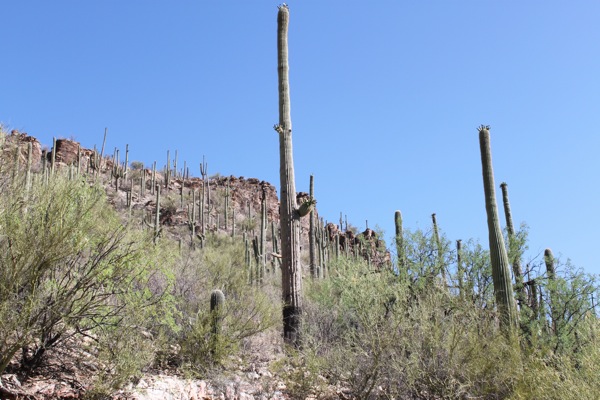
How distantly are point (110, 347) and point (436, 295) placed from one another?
19.6 feet

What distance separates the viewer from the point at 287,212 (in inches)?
473

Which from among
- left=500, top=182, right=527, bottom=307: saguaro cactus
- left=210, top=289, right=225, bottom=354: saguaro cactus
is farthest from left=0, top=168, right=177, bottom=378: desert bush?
left=500, top=182, right=527, bottom=307: saguaro cactus

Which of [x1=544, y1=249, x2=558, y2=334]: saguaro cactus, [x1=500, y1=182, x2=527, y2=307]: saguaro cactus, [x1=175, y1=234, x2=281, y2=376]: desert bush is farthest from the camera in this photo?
[x1=500, y1=182, x2=527, y2=307]: saguaro cactus

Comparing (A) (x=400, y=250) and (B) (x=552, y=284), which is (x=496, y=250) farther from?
(A) (x=400, y=250)

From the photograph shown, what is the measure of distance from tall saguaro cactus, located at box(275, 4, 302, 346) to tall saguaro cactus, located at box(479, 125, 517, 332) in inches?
156

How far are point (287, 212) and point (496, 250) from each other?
4506mm

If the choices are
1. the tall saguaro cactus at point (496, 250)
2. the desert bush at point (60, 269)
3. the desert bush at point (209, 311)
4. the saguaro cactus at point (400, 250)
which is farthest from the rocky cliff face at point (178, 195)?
the desert bush at point (60, 269)

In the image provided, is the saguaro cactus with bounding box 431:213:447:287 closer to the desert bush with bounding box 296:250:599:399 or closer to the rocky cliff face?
the desert bush with bounding box 296:250:599:399

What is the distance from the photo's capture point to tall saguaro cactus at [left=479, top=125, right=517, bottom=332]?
37.3 ft

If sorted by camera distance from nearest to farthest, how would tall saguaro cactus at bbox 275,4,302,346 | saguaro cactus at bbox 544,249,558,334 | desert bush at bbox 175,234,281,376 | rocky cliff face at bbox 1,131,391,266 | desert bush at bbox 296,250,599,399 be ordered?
desert bush at bbox 296,250,599,399, desert bush at bbox 175,234,281,376, tall saguaro cactus at bbox 275,4,302,346, saguaro cactus at bbox 544,249,558,334, rocky cliff face at bbox 1,131,391,266

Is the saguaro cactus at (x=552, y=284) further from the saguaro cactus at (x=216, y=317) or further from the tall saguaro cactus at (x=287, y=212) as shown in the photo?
the saguaro cactus at (x=216, y=317)

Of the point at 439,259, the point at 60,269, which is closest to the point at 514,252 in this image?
the point at 439,259

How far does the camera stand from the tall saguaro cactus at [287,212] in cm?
1129

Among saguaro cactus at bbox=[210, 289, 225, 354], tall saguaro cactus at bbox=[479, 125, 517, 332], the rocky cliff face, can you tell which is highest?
the rocky cliff face
